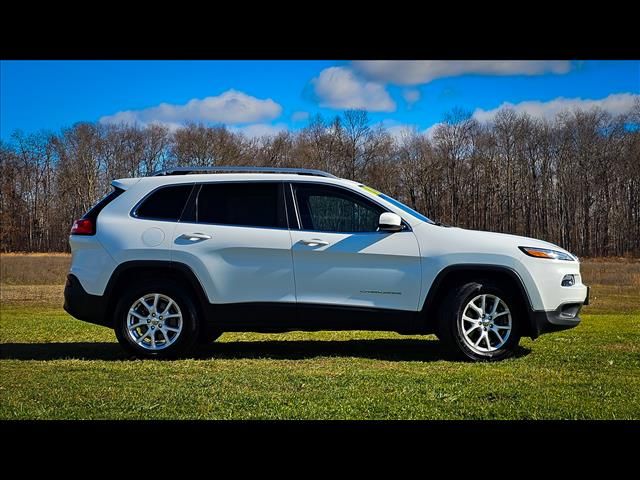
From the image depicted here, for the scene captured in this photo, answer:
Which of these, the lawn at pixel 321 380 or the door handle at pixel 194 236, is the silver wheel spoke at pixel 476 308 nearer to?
the lawn at pixel 321 380

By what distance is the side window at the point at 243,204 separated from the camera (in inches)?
284

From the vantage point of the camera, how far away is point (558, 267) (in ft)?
23.2

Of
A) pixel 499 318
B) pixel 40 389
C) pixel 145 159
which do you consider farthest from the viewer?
pixel 145 159

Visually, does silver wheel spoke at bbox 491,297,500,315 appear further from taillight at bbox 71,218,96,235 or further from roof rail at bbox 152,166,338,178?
taillight at bbox 71,218,96,235

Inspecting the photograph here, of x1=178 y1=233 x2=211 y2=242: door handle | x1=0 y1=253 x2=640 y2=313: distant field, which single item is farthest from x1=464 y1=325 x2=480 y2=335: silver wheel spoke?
x1=0 y1=253 x2=640 y2=313: distant field

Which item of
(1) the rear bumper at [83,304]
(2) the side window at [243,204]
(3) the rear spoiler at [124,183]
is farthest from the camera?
(3) the rear spoiler at [124,183]

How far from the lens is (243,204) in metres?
7.31

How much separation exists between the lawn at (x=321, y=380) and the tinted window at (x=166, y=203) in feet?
5.05

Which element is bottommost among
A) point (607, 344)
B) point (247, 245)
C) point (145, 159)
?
point (607, 344)

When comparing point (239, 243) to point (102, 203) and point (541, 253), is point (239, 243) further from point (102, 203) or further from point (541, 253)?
point (541, 253)

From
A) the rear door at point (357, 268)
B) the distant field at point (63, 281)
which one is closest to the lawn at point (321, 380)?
the rear door at point (357, 268)
